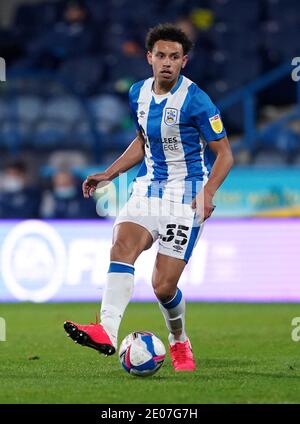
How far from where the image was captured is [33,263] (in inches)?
527

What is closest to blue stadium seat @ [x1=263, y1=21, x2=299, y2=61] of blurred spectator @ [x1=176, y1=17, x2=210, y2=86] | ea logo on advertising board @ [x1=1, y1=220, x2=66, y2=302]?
blurred spectator @ [x1=176, y1=17, x2=210, y2=86]

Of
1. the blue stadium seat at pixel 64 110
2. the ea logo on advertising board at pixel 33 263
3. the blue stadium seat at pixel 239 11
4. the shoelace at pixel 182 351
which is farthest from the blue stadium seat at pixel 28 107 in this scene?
the shoelace at pixel 182 351

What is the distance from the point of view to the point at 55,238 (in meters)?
13.7

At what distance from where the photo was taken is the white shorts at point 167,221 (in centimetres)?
714

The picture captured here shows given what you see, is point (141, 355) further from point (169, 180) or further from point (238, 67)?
point (238, 67)

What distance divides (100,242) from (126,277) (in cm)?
671

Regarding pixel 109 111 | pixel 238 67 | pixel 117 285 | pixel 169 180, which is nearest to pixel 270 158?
pixel 238 67

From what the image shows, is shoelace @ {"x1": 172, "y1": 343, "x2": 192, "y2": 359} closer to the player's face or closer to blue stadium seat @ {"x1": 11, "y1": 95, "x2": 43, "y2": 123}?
the player's face

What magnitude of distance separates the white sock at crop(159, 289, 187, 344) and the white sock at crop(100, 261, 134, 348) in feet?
1.53

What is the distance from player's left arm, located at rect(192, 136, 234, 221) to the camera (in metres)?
6.88

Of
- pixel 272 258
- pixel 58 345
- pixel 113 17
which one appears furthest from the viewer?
pixel 113 17
